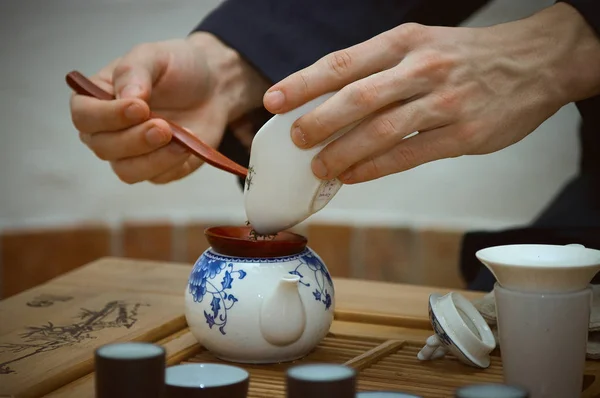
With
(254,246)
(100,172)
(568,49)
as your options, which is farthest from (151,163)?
(100,172)

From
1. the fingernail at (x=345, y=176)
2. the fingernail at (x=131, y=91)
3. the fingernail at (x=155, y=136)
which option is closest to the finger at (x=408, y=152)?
the fingernail at (x=345, y=176)

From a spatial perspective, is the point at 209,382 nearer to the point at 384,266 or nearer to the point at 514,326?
the point at 514,326

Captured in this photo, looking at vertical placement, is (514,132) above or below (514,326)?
above

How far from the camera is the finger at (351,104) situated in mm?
915

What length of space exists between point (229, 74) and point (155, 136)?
0.33 meters

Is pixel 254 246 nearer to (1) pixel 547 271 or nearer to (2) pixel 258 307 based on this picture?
(2) pixel 258 307

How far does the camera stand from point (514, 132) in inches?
41.6

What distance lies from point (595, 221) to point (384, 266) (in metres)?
0.77

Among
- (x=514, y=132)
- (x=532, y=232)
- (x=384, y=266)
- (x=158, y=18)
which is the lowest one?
(x=384, y=266)

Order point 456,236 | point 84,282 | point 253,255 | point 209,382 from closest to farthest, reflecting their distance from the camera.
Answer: point 209,382 → point 253,255 → point 84,282 → point 456,236

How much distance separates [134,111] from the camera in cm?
120

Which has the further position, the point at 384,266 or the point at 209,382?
the point at 384,266

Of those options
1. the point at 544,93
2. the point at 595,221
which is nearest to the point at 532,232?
the point at 595,221

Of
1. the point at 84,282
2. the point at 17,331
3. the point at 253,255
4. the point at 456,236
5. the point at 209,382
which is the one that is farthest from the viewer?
the point at 456,236
